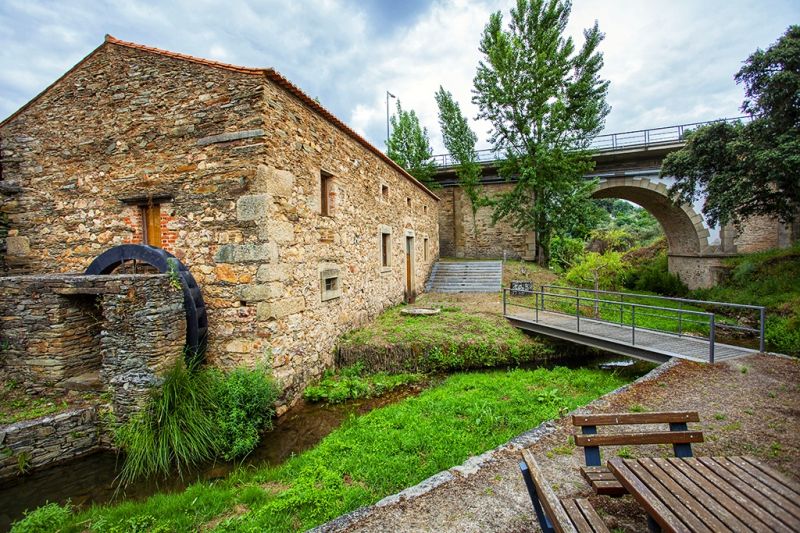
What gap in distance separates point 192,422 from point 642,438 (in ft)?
17.2

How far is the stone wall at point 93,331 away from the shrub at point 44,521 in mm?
1448


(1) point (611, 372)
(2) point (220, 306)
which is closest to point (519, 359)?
(1) point (611, 372)

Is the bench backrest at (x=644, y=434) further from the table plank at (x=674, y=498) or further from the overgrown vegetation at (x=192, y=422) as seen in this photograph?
the overgrown vegetation at (x=192, y=422)

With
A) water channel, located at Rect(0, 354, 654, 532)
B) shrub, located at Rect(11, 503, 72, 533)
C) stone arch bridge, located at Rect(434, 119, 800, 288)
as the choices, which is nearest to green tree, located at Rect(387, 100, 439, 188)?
stone arch bridge, located at Rect(434, 119, 800, 288)

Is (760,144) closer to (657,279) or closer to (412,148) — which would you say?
(657,279)

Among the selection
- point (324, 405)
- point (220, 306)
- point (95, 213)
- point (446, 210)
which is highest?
point (446, 210)

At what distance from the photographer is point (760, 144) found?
28.1 ft

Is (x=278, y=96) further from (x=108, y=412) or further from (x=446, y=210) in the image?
(x=446, y=210)

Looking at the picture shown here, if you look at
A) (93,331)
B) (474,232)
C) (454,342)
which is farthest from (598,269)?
(93,331)

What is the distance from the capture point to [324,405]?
20.9ft

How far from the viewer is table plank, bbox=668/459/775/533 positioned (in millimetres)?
1667

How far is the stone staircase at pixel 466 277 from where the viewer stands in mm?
14672

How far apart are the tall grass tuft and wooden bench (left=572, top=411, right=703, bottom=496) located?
459 centimetres

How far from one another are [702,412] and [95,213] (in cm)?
1035
